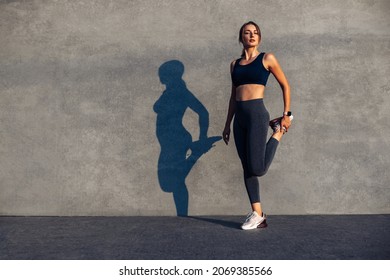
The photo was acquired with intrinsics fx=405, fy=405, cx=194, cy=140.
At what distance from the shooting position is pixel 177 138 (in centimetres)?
386

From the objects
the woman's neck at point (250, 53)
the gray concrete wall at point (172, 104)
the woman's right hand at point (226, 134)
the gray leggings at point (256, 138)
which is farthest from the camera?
the gray concrete wall at point (172, 104)

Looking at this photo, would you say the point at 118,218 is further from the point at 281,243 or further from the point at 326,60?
the point at 326,60

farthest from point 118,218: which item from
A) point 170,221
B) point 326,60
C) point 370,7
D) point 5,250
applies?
point 370,7

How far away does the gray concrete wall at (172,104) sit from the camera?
3.80 m

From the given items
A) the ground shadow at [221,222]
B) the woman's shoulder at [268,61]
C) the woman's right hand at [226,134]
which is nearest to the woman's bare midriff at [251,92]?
the woman's shoulder at [268,61]

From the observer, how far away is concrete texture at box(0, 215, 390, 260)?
2596mm

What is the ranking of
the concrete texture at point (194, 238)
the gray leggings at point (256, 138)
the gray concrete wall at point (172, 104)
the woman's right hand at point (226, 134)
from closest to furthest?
the concrete texture at point (194, 238)
the gray leggings at point (256, 138)
the woman's right hand at point (226, 134)
the gray concrete wall at point (172, 104)

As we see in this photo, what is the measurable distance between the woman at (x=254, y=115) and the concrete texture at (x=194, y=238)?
13.3 inches

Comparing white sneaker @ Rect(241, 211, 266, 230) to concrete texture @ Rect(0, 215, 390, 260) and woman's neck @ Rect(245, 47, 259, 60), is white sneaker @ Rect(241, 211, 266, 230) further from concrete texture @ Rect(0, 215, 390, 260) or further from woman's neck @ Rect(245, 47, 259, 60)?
woman's neck @ Rect(245, 47, 259, 60)

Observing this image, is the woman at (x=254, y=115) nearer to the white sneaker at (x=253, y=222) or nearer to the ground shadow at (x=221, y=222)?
the white sneaker at (x=253, y=222)

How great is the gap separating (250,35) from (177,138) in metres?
1.19

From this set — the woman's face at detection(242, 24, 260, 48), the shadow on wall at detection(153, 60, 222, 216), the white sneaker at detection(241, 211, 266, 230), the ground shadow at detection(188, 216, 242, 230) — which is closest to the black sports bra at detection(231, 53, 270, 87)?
the woman's face at detection(242, 24, 260, 48)

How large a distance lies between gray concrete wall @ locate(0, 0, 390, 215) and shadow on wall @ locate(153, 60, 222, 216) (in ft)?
0.04

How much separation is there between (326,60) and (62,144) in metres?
2.64
